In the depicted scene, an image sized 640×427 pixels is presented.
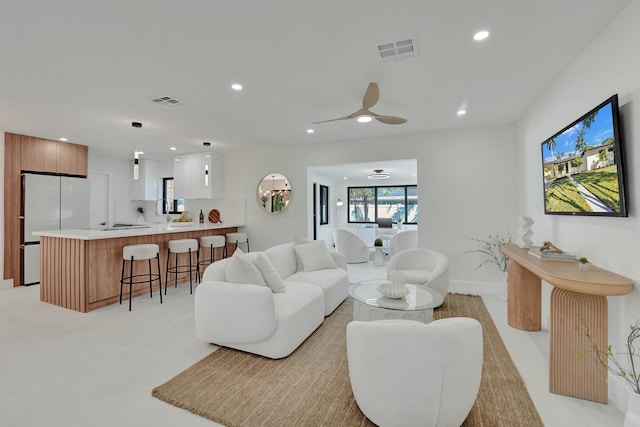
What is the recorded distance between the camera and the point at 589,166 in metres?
2.31

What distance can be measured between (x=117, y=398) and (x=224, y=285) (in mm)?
1049

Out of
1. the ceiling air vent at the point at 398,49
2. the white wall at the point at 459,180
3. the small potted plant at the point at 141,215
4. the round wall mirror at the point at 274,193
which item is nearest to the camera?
the ceiling air vent at the point at 398,49

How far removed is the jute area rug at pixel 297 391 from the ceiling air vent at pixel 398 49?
8.61 feet

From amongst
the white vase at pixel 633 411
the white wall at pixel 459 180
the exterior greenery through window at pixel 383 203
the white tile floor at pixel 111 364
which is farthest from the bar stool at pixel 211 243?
the exterior greenery through window at pixel 383 203

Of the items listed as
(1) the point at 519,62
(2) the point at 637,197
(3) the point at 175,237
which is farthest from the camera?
(3) the point at 175,237

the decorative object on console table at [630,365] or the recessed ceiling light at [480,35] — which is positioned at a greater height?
the recessed ceiling light at [480,35]

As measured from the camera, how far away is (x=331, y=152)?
5734mm

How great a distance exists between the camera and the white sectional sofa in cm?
257

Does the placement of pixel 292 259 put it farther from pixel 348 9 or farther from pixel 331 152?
pixel 348 9

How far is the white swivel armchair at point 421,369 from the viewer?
1.56 meters

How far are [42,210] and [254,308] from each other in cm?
523

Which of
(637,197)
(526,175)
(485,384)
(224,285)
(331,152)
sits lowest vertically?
(485,384)

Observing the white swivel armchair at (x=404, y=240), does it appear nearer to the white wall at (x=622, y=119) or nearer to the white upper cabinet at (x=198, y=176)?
the white wall at (x=622, y=119)

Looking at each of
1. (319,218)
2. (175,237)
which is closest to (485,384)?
(175,237)
